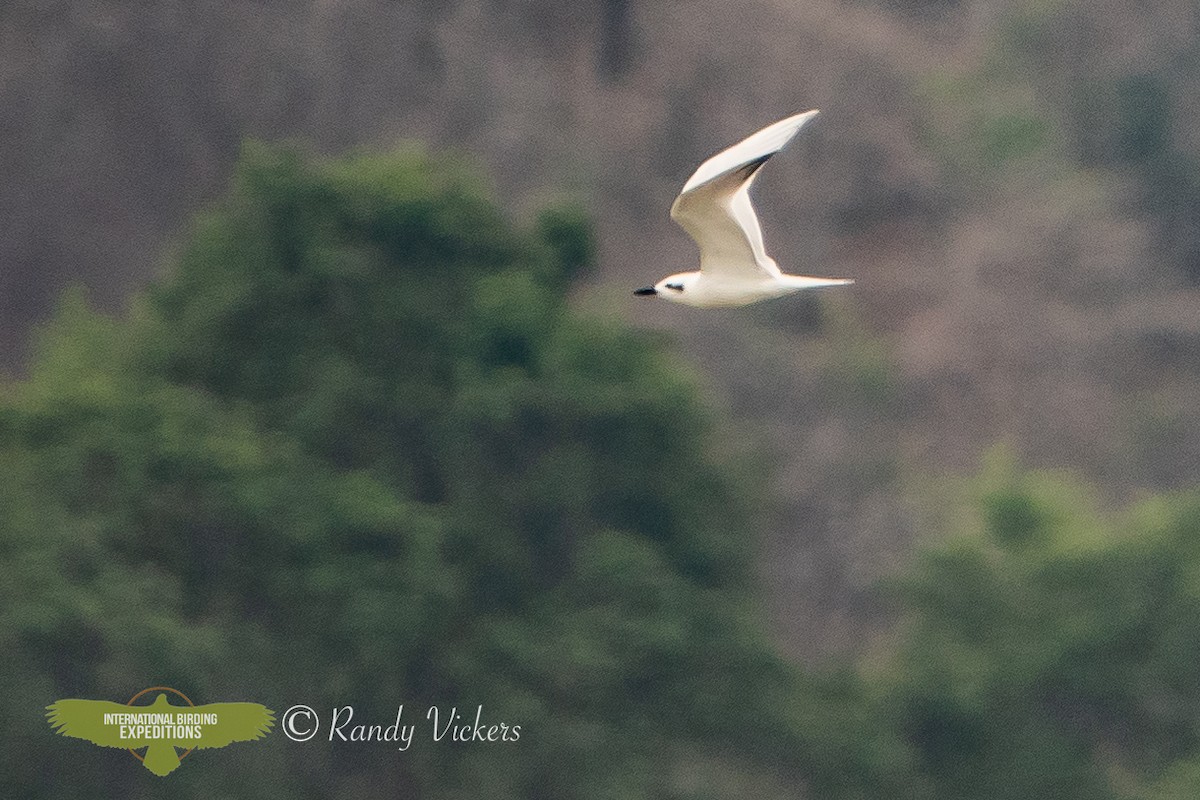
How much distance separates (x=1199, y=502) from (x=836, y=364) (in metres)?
4.91

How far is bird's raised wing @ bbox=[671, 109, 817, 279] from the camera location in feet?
26.1

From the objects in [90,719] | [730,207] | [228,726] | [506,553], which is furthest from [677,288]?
[90,719]

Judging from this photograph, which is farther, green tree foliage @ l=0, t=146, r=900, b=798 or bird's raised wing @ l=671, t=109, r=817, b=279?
green tree foliage @ l=0, t=146, r=900, b=798

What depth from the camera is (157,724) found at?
12.3 m

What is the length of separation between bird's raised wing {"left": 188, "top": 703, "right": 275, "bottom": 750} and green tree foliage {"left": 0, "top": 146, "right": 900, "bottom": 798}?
234 mm

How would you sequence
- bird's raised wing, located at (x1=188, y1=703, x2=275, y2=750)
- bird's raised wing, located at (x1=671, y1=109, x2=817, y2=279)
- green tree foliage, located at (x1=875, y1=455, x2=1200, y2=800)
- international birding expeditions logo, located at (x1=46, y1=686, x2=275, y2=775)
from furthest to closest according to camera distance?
green tree foliage, located at (x1=875, y1=455, x2=1200, y2=800)
bird's raised wing, located at (x1=188, y1=703, x2=275, y2=750)
international birding expeditions logo, located at (x1=46, y1=686, x2=275, y2=775)
bird's raised wing, located at (x1=671, y1=109, x2=817, y2=279)

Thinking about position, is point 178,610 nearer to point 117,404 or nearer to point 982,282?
point 117,404

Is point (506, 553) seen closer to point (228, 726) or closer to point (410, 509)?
point (410, 509)

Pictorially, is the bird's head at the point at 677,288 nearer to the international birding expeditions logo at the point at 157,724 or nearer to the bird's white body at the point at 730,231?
the bird's white body at the point at 730,231

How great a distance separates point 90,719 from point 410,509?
2282 millimetres
